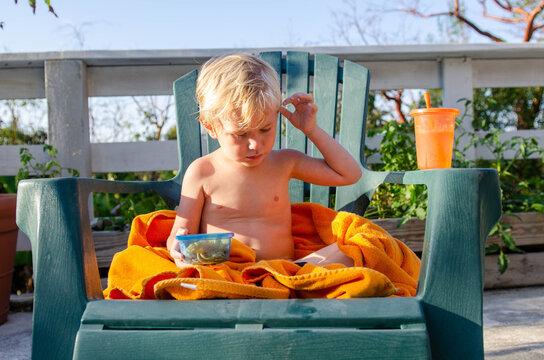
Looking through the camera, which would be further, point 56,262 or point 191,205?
point 191,205

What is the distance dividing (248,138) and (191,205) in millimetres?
282

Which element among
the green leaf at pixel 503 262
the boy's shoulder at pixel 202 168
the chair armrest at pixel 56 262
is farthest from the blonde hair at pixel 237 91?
the green leaf at pixel 503 262

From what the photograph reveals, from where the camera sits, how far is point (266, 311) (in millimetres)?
814

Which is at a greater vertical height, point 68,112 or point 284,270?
point 68,112

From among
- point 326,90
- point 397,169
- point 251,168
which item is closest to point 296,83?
point 326,90

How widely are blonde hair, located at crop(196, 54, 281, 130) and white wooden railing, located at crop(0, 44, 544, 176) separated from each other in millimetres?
1082

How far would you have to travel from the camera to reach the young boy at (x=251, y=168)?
117 centimetres

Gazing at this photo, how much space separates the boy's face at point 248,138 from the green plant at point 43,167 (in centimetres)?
126

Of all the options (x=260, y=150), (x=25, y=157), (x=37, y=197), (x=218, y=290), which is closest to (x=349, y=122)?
(x=260, y=150)

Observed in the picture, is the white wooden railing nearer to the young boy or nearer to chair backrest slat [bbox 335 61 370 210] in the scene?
chair backrest slat [bbox 335 61 370 210]

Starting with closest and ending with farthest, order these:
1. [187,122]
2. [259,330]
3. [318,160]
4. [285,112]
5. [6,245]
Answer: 1. [259,330]
2. [285,112]
3. [318,160]
4. [187,122]
5. [6,245]

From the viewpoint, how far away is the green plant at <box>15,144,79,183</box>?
7.03 feet

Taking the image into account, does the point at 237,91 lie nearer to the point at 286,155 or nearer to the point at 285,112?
the point at 285,112

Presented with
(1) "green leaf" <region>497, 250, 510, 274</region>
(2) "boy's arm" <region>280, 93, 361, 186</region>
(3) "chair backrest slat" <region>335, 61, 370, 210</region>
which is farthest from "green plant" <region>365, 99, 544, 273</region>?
(2) "boy's arm" <region>280, 93, 361, 186</region>
